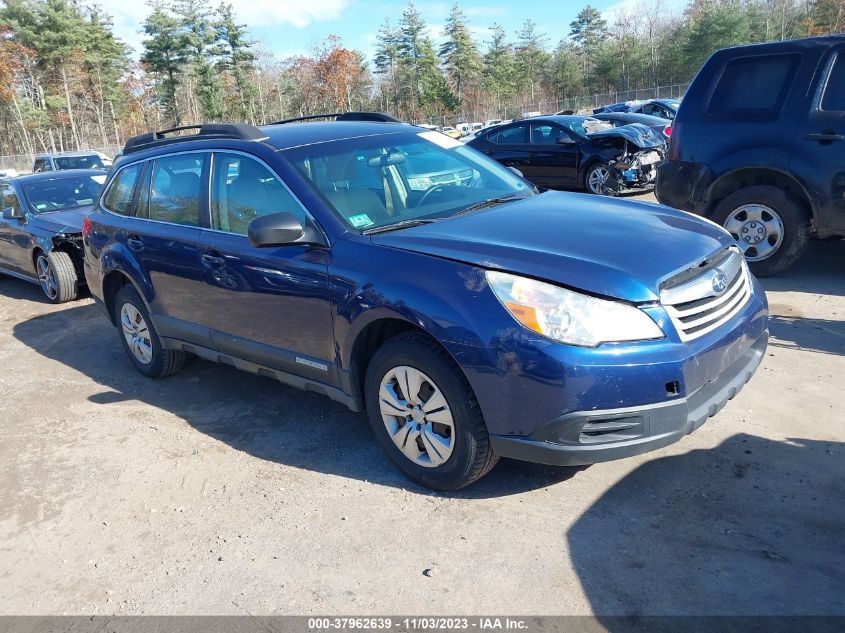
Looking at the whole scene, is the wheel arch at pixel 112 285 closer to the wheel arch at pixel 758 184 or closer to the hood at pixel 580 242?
the hood at pixel 580 242

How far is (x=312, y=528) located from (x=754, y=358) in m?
2.35

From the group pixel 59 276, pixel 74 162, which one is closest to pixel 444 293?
pixel 59 276

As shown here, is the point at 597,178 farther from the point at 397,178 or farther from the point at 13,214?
the point at 13,214

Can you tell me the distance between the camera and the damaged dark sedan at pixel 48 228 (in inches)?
335

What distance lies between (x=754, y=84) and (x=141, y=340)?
19.1 feet

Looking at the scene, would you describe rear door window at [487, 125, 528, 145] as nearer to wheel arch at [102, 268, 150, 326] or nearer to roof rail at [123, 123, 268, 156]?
roof rail at [123, 123, 268, 156]

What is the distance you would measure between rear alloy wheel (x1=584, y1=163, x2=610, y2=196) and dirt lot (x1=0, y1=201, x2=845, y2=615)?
7.41 metres

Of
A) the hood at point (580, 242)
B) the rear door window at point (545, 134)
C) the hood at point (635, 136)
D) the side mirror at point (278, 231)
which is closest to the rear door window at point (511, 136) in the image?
the rear door window at point (545, 134)

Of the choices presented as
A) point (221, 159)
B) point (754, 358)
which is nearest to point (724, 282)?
point (754, 358)

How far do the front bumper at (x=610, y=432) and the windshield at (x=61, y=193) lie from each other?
8184 millimetres

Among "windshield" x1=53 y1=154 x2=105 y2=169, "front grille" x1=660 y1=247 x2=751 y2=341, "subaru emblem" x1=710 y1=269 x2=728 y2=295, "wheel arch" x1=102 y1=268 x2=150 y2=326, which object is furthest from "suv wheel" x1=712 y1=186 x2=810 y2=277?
"windshield" x1=53 y1=154 x2=105 y2=169

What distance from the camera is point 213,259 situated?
4352 millimetres

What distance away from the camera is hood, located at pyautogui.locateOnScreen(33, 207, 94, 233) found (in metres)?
8.51

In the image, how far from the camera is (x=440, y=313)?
311 cm
